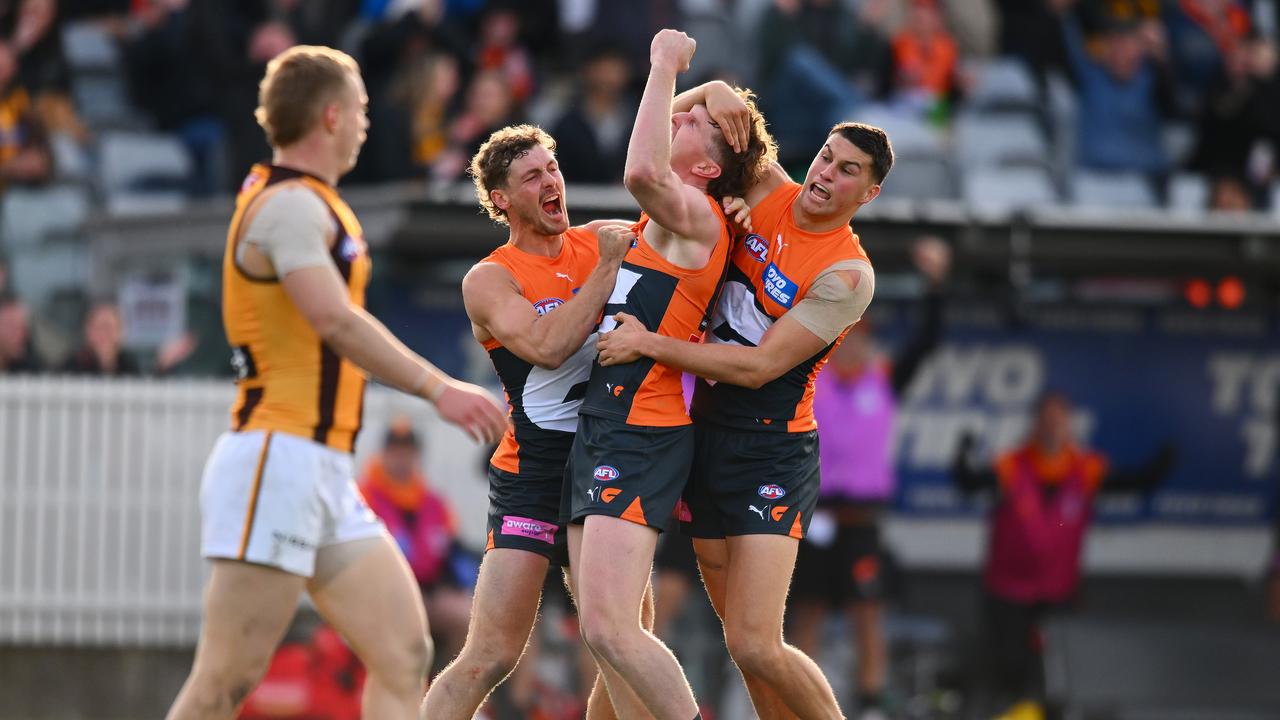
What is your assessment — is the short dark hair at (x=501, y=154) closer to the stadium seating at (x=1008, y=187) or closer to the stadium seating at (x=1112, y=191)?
the stadium seating at (x=1008, y=187)

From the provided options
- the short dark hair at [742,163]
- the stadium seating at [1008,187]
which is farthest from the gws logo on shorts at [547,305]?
the stadium seating at [1008,187]

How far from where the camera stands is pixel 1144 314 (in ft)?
40.9

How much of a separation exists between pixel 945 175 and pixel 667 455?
21.8 feet

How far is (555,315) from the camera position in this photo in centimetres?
623

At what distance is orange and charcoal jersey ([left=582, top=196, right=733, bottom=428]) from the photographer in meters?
6.23

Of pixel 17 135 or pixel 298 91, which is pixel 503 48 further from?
pixel 298 91

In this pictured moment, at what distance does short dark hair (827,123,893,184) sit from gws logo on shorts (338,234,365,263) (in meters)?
1.66

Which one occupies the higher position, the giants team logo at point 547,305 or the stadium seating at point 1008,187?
the stadium seating at point 1008,187

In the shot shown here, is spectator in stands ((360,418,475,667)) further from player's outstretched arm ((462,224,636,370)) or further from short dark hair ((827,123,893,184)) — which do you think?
short dark hair ((827,123,893,184))

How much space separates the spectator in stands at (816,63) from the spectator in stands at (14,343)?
4819 mm

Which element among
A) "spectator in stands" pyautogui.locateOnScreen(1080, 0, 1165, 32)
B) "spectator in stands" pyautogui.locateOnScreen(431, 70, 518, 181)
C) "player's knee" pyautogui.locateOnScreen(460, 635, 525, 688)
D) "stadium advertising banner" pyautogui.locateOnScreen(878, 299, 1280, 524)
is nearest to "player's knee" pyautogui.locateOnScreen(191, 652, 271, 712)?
"player's knee" pyautogui.locateOnScreen(460, 635, 525, 688)

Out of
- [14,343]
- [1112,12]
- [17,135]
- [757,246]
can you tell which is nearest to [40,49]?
[17,135]

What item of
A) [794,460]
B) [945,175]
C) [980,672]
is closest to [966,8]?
[945,175]

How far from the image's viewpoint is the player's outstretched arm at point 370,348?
18.3 feet
